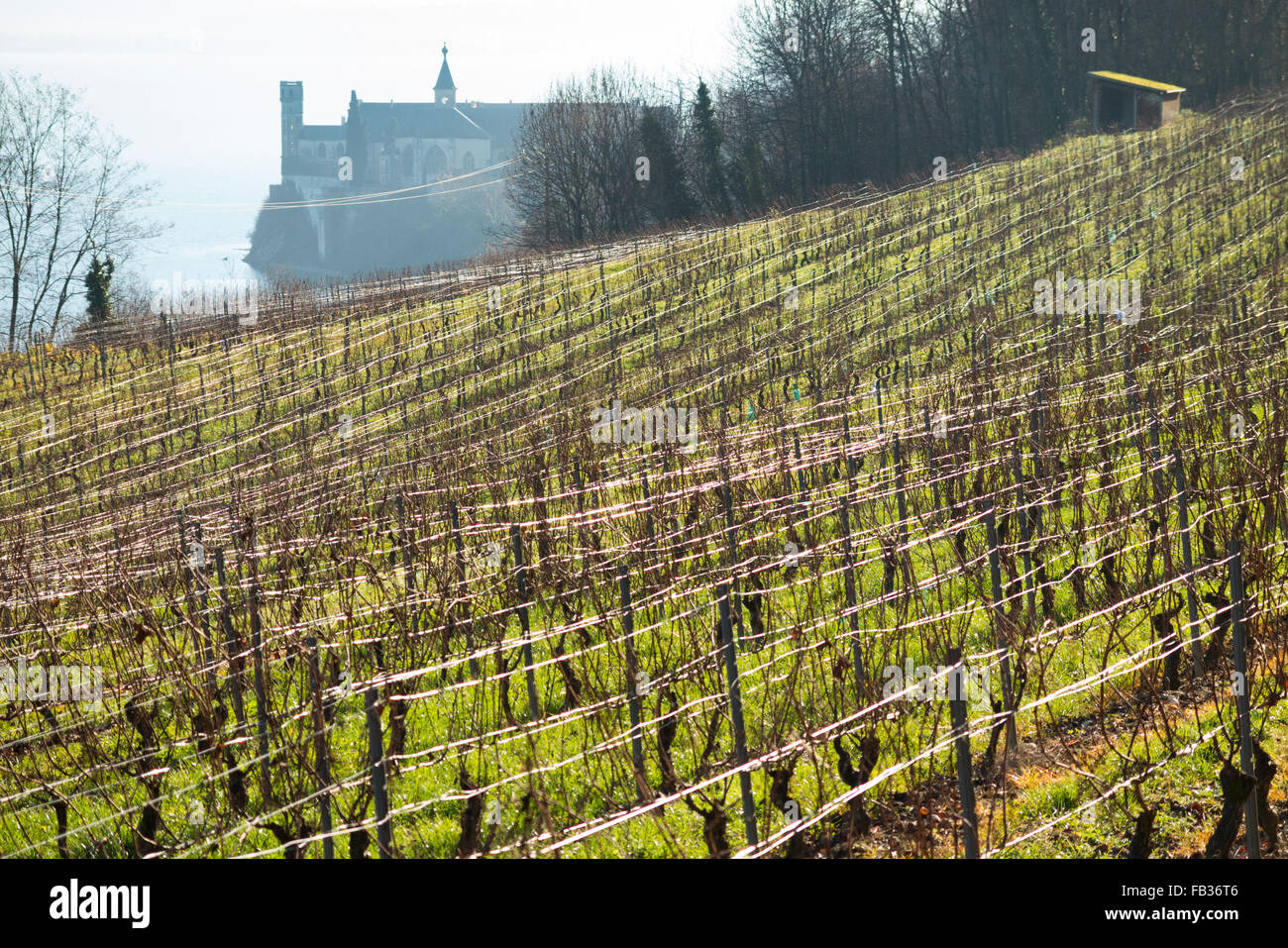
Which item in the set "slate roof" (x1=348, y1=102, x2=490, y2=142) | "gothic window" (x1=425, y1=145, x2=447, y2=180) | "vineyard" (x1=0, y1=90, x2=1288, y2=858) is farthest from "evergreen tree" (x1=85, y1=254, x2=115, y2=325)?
"slate roof" (x1=348, y1=102, x2=490, y2=142)

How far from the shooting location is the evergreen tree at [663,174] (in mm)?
39500

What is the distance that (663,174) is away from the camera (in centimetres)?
4025

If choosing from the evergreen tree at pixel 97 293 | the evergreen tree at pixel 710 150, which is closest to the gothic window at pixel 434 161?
the evergreen tree at pixel 710 150

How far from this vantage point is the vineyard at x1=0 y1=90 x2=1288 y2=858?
13.8 feet

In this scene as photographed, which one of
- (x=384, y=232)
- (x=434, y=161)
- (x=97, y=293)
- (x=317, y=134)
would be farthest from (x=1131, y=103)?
(x=317, y=134)

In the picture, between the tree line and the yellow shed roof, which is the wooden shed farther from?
the tree line

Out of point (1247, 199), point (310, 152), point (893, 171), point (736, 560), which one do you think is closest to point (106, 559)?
point (736, 560)

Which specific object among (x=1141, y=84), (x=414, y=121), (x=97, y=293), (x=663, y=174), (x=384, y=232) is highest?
(x=414, y=121)

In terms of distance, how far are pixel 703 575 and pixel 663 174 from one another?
3670cm

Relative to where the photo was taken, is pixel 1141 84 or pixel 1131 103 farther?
pixel 1131 103

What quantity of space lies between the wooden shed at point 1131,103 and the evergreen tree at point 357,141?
90070 millimetres

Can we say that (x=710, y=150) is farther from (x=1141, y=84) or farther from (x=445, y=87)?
(x=445, y=87)

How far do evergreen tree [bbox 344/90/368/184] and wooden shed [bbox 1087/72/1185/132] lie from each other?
9007 centimetres
